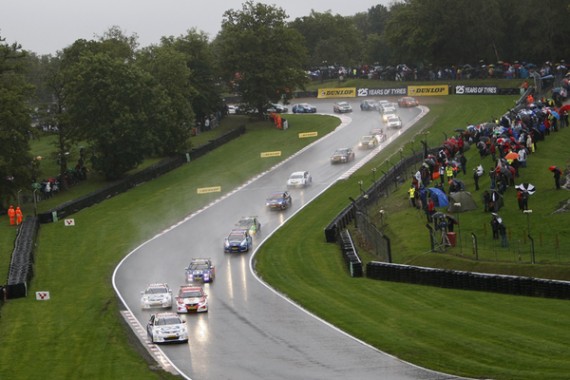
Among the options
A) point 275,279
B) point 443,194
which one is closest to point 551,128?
point 443,194

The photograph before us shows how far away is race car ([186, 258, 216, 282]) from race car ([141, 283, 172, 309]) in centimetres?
553

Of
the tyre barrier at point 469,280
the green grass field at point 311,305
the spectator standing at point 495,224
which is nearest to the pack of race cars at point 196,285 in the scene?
the green grass field at point 311,305

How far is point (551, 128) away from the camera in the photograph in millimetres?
80375

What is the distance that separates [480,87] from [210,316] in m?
76.9

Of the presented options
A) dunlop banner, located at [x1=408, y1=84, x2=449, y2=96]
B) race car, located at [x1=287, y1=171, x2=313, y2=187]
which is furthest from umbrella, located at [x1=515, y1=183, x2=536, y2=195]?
dunlop banner, located at [x1=408, y1=84, x2=449, y2=96]

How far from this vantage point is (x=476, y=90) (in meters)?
123

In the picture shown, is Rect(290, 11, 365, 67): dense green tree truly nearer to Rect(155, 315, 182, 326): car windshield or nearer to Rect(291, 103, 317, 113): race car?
Rect(291, 103, 317, 113): race car

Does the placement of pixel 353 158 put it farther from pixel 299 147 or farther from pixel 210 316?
pixel 210 316

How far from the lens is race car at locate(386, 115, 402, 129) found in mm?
110750

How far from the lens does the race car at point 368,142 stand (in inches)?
4072

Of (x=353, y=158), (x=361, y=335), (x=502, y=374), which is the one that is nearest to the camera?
(x=502, y=374)

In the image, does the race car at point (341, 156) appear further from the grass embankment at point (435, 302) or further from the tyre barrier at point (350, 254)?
the tyre barrier at point (350, 254)

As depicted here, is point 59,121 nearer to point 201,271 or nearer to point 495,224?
point 201,271

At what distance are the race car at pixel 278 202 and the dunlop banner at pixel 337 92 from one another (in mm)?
59377
